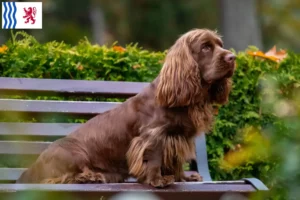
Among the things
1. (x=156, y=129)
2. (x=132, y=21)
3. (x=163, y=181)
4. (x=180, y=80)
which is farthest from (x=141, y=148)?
(x=132, y=21)

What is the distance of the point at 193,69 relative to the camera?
411 cm

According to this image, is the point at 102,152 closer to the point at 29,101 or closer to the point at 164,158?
the point at 164,158

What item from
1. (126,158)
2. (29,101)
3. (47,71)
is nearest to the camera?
(126,158)

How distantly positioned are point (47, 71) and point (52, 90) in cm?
31

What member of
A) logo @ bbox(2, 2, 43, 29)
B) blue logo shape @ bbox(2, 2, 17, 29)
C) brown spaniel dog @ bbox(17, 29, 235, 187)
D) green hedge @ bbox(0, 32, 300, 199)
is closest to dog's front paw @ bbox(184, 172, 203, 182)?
brown spaniel dog @ bbox(17, 29, 235, 187)

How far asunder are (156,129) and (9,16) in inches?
110

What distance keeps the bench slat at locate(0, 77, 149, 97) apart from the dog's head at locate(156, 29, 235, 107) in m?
0.94

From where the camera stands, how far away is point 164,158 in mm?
4098

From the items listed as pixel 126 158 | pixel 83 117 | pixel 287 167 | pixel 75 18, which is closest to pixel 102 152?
pixel 126 158

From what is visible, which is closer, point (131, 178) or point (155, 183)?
point (155, 183)

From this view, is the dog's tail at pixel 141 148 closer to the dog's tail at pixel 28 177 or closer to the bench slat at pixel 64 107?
the dog's tail at pixel 28 177

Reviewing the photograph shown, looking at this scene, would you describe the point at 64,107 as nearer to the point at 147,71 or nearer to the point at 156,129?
the point at 147,71

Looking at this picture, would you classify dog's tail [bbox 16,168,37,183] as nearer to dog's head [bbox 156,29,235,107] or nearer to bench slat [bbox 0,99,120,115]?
bench slat [bbox 0,99,120,115]

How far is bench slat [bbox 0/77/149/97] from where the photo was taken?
4934 mm
